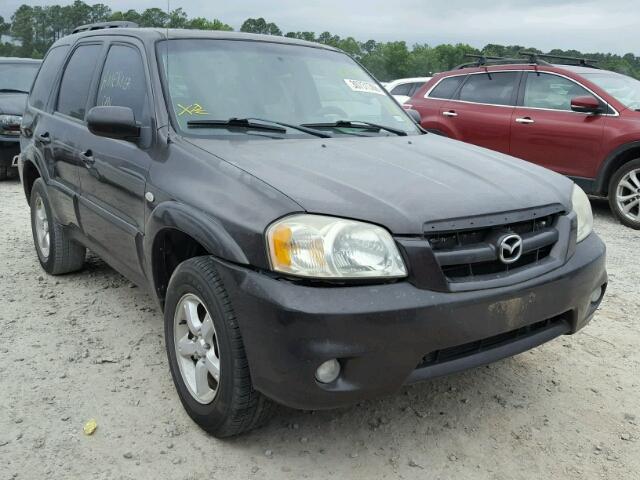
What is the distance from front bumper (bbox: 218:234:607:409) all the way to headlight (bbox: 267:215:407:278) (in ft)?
0.19

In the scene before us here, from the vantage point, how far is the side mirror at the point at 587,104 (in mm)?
6902

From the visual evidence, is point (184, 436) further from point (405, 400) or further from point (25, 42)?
point (25, 42)

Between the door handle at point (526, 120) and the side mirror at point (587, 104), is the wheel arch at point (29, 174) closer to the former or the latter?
the door handle at point (526, 120)

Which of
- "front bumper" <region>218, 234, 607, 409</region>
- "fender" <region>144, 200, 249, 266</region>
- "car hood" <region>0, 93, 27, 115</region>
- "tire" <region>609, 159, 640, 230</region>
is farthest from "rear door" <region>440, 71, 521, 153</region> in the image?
"car hood" <region>0, 93, 27, 115</region>

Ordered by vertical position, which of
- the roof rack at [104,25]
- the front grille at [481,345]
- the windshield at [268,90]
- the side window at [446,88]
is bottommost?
the front grille at [481,345]

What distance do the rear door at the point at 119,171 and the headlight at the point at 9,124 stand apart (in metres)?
5.94

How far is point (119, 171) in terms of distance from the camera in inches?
133

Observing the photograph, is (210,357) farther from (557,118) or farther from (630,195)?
(557,118)

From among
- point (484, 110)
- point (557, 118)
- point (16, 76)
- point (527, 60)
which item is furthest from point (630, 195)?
point (16, 76)

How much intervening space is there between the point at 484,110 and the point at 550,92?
83cm

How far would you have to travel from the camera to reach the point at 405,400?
3098mm

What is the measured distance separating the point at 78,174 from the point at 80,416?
5.42 ft

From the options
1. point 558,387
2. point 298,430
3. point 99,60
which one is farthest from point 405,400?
point 99,60

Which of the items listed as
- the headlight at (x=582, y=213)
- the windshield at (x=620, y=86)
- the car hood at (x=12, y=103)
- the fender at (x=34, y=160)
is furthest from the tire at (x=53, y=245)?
the windshield at (x=620, y=86)
